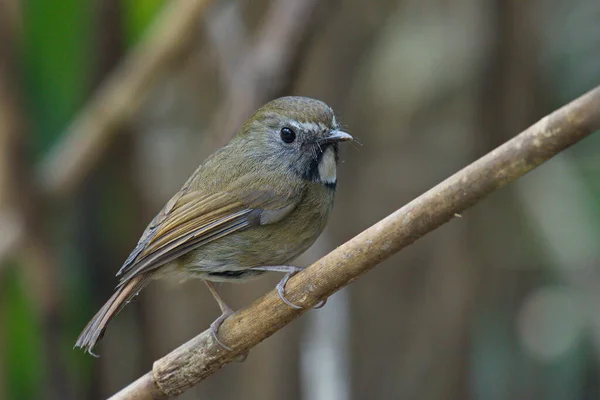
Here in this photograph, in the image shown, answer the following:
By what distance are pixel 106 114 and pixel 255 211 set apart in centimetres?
135

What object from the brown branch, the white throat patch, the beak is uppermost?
the brown branch

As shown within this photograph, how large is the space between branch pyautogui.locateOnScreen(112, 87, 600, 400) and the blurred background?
3.31 ft

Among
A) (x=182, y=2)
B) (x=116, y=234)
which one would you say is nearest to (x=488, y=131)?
(x=182, y=2)

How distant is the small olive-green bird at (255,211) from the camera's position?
104 inches

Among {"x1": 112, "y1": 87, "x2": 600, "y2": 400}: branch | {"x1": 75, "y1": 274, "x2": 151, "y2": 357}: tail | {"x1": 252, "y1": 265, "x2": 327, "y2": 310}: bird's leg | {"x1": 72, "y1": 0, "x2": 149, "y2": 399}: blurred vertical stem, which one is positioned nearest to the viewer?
{"x1": 112, "y1": 87, "x2": 600, "y2": 400}: branch

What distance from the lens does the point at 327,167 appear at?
2.77 m

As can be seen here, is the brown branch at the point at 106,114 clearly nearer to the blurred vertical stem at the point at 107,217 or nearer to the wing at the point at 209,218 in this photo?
the blurred vertical stem at the point at 107,217

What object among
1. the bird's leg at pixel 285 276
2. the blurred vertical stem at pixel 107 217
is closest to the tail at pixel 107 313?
the bird's leg at pixel 285 276

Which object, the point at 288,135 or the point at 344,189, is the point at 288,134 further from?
the point at 344,189

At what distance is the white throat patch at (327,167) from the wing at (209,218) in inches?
4.3

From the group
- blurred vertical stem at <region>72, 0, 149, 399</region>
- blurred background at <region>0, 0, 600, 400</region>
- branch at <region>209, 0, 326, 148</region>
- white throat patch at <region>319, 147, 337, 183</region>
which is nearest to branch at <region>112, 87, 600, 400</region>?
white throat patch at <region>319, 147, 337, 183</region>

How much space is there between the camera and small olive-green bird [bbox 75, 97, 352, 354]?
2.65m

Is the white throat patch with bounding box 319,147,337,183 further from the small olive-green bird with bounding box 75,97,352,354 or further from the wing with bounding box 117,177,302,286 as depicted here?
the wing with bounding box 117,177,302,286

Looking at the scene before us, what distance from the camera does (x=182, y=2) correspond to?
3643mm
